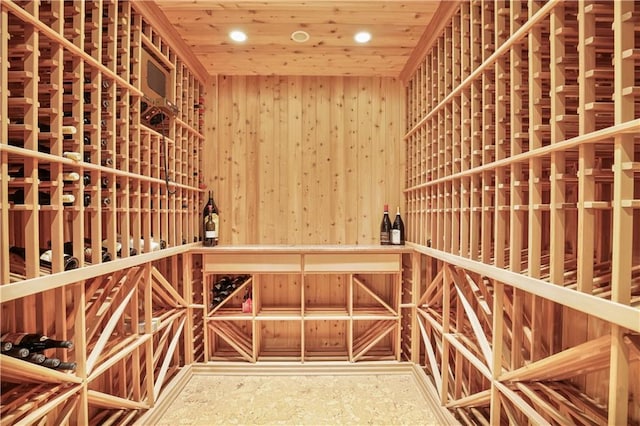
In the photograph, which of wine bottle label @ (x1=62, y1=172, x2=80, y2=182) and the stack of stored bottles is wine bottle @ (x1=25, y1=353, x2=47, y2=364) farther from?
wine bottle label @ (x1=62, y1=172, x2=80, y2=182)

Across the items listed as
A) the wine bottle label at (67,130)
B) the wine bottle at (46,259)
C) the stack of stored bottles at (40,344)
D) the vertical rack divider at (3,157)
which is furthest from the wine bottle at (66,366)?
the wine bottle label at (67,130)

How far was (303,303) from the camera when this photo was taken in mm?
3031

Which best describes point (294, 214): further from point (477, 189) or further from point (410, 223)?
point (477, 189)

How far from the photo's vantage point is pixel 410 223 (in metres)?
3.27

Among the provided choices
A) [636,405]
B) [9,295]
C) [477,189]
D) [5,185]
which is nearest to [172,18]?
[5,185]

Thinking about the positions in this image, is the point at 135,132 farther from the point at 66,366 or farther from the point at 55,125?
the point at 66,366

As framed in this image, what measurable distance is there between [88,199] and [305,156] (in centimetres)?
214

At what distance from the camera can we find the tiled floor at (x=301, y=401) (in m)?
2.38

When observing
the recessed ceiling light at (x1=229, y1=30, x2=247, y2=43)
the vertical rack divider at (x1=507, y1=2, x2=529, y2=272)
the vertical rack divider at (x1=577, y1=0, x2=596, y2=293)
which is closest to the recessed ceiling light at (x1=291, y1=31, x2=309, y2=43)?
the recessed ceiling light at (x1=229, y1=30, x2=247, y2=43)

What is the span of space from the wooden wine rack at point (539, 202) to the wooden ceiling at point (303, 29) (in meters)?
0.31

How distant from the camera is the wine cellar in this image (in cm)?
128

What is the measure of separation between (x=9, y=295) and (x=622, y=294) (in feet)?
6.55

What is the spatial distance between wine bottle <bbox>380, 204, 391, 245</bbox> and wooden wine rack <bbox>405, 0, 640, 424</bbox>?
0.65 m

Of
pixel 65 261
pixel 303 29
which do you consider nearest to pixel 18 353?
pixel 65 261
